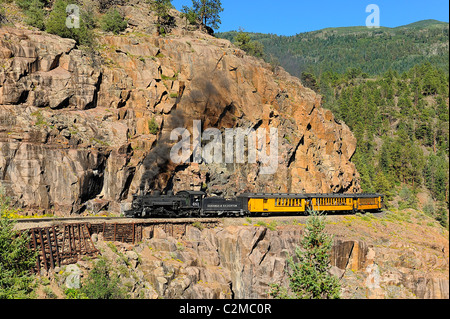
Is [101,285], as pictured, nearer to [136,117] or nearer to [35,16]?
[136,117]

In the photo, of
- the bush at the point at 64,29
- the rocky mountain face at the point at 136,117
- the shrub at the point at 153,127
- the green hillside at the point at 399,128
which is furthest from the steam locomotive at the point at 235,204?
the green hillside at the point at 399,128

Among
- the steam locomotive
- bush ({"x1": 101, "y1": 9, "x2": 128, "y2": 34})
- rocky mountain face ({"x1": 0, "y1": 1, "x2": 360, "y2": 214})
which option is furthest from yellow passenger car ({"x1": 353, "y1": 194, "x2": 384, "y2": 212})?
bush ({"x1": 101, "y1": 9, "x2": 128, "y2": 34})

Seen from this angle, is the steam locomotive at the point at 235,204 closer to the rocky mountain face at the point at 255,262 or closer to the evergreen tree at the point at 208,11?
the rocky mountain face at the point at 255,262

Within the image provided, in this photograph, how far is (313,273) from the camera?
83.1 feet

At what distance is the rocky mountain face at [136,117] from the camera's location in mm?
43656

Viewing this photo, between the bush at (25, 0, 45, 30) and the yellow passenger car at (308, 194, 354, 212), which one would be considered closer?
the yellow passenger car at (308, 194, 354, 212)

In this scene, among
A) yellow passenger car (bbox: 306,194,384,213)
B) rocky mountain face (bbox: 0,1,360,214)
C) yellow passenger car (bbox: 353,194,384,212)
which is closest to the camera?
rocky mountain face (bbox: 0,1,360,214)

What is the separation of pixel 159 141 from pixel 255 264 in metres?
21.5

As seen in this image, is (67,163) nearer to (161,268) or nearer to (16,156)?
(16,156)

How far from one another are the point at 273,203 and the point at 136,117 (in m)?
21.7

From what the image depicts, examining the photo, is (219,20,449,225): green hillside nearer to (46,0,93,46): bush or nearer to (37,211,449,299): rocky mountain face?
(46,0,93,46): bush

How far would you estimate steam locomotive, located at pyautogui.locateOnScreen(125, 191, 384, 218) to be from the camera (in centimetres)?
4144

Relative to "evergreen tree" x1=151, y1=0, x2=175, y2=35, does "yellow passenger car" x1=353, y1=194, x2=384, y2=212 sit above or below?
below

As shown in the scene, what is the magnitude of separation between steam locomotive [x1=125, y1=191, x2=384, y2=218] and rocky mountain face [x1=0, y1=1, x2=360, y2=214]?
6.00 meters
